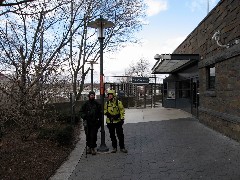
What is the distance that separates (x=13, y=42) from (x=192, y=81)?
32.1ft

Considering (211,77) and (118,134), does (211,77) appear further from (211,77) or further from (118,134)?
(118,134)

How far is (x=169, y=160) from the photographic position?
7.47 meters

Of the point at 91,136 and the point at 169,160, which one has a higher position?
the point at 91,136

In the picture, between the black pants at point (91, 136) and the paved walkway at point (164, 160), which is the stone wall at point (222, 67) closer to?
the paved walkway at point (164, 160)

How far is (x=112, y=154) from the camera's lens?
845 centimetres

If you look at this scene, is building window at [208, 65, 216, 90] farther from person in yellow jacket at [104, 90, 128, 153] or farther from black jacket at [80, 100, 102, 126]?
black jacket at [80, 100, 102, 126]

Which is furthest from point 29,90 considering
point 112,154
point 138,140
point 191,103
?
point 191,103

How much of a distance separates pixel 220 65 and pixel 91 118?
16.9 feet

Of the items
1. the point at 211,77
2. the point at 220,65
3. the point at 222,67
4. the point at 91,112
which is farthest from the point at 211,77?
the point at 91,112

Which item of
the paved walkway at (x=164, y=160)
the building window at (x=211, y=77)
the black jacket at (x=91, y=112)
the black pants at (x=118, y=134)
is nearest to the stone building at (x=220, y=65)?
the building window at (x=211, y=77)

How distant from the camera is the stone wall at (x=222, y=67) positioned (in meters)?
9.65

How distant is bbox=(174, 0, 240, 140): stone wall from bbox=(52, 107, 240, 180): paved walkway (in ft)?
2.32

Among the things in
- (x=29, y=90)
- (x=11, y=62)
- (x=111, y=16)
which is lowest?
(x=29, y=90)

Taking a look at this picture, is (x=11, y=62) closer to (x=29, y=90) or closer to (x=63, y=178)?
(x=29, y=90)
